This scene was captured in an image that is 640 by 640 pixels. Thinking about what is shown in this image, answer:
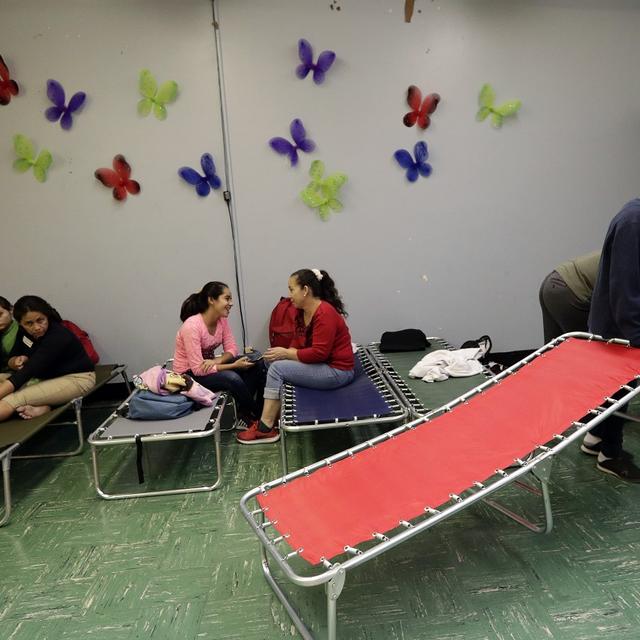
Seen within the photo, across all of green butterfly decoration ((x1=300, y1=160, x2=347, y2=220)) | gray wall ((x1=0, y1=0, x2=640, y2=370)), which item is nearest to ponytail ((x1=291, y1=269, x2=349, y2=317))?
gray wall ((x1=0, y1=0, x2=640, y2=370))

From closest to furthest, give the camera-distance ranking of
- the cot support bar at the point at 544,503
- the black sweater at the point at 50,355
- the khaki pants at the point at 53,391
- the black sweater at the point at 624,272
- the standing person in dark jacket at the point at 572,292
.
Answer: the cot support bar at the point at 544,503 < the black sweater at the point at 624,272 < the standing person in dark jacket at the point at 572,292 < the khaki pants at the point at 53,391 < the black sweater at the point at 50,355

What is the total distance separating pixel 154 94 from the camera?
3812 mm

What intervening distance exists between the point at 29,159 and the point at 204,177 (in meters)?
1.37

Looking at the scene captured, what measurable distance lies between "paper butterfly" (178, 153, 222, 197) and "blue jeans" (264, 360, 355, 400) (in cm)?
166


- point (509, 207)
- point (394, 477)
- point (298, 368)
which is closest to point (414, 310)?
point (509, 207)

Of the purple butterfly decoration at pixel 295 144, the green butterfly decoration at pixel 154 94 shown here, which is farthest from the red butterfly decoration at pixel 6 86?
the purple butterfly decoration at pixel 295 144

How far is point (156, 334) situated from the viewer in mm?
4176

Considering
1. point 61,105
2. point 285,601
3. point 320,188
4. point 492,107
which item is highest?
point 61,105

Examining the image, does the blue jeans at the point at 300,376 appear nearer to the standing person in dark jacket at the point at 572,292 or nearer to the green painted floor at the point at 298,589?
the green painted floor at the point at 298,589

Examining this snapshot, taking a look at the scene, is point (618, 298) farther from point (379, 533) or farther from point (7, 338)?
point (7, 338)

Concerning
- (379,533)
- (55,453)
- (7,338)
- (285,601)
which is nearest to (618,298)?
(379,533)

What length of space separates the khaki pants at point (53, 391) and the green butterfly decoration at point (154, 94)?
208 centimetres

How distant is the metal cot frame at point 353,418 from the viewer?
268cm

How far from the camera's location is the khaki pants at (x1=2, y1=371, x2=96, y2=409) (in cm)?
301
